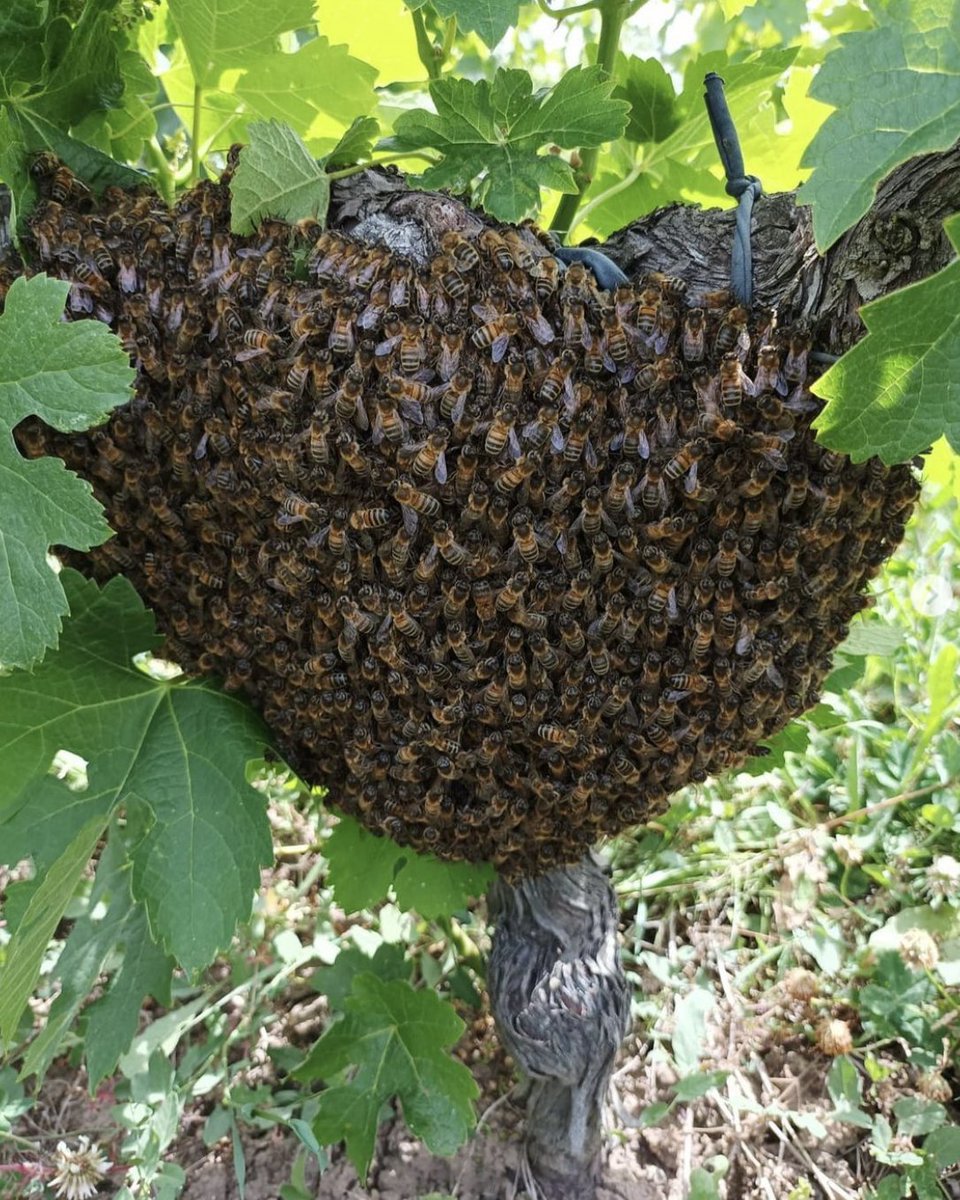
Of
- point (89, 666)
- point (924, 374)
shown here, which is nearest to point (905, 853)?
point (924, 374)

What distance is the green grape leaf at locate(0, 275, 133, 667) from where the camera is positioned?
1443mm

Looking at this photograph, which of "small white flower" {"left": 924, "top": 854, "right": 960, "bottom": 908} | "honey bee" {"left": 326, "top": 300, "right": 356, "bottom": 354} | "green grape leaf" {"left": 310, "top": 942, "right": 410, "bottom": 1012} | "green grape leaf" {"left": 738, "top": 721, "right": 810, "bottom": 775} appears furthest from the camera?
"small white flower" {"left": 924, "top": 854, "right": 960, "bottom": 908}

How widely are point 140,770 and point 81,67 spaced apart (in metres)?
1.22

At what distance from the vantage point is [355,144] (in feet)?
5.51

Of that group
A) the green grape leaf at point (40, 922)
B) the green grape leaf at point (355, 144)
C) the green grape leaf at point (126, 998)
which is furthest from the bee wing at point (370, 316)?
the green grape leaf at point (126, 998)

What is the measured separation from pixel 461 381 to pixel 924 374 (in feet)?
1.99

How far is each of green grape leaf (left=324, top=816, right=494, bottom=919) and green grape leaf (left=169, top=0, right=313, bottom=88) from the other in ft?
5.02

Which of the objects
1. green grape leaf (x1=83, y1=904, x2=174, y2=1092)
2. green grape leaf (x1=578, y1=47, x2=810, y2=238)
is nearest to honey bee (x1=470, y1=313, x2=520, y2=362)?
green grape leaf (x1=578, y1=47, x2=810, y2=238)

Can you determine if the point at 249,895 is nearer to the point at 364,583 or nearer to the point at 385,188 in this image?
the point at 364,583

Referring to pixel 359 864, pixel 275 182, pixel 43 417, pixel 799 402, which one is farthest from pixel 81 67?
pixel 359 864

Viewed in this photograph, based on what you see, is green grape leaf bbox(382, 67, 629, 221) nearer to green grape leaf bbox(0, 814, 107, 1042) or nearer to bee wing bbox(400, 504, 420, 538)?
bee wing bbox(400, 504, 420, 538)

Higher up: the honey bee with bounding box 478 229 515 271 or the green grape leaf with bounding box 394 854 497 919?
the honey bee with bounding box 478 229 515 271

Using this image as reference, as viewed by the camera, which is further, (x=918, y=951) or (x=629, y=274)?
(x=918, y=951)

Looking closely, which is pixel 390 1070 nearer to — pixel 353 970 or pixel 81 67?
pixel 353 970
